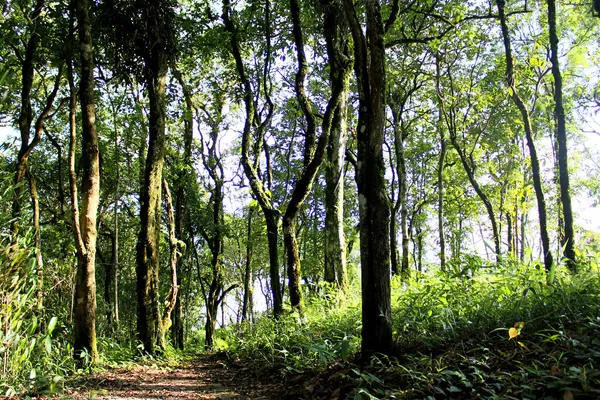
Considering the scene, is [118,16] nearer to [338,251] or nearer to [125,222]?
[338,251]

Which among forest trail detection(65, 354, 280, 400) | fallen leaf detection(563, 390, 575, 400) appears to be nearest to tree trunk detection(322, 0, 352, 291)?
forest trail detection(65, 354, 280, 400)

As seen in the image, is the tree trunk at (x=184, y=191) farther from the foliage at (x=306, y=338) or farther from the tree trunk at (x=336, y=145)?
the foliage at (x=306, y=338)

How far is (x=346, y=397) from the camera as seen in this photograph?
12.8ft

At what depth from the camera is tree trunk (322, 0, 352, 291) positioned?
8.78 m

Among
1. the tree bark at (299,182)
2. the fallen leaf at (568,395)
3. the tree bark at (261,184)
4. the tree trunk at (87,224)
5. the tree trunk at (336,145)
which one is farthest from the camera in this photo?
the tree bark at (261,184)

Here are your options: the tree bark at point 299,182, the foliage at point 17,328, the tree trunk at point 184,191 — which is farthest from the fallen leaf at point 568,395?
the tree trunk at point 184,191

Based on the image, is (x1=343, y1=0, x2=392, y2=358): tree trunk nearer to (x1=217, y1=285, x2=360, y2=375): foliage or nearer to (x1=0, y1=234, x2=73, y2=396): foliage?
(x1=217, y1=285, x2=360, y2=375): foliage

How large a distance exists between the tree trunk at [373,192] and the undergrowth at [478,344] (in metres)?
Answer: 0.33

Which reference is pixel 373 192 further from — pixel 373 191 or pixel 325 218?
pixel 325 218

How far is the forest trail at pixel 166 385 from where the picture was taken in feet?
16.9

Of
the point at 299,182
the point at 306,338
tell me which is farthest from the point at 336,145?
the point at 306,338

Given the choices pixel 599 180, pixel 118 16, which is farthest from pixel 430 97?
pixel 118 16

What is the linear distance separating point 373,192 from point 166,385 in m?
4.26

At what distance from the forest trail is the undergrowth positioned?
0.61 metres
